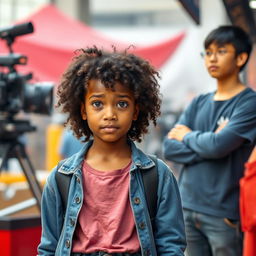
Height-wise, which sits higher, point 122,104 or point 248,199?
point 122,104

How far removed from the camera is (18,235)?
14.4 feet

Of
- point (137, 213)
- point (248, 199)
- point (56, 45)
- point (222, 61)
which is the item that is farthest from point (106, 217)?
point (56, 45)

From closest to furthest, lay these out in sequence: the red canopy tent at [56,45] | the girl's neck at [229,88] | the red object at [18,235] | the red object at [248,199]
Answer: the red object at [248,199], the girl's neck at [229,88], the red object at [18,235], the red canopy tent at [56,45]

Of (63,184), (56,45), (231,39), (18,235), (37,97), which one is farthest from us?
(56,45)

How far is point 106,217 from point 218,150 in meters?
1.26

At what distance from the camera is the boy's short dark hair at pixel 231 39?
3.95 meters

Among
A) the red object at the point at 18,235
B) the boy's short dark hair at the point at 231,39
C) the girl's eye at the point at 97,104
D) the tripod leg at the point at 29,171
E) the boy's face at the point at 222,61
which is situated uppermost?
the boy's short dark hair at the point at 231,39

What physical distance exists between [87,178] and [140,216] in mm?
245

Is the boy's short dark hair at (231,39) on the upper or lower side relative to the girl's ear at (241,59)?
upper

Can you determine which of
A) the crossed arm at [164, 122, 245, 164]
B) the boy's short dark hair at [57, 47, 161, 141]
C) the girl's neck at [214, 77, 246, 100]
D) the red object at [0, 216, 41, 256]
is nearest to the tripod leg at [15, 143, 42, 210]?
the red object at [0, 216, 41, 256]

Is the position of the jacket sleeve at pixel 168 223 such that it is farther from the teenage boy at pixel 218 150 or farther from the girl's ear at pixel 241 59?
the girl's ear at pixel 241 59

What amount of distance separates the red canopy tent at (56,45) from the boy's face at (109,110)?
652 centimetres

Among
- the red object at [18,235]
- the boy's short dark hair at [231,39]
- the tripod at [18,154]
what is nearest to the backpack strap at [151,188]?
the boy's short dark hair at [231,39]

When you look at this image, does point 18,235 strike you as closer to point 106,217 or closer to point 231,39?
point 231,39
